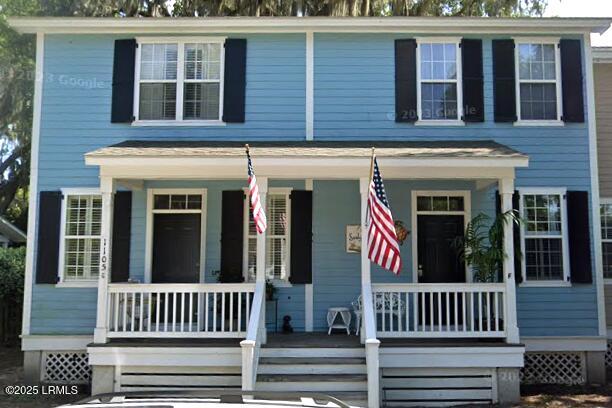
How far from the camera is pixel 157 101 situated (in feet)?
34.7

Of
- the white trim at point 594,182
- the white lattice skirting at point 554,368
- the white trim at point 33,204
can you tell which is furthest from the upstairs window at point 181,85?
the white lattice skirting at point 554,368

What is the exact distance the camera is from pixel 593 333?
10000 mm

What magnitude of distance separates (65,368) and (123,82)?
5.00 meters

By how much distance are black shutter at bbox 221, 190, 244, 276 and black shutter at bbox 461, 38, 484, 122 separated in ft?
13.9

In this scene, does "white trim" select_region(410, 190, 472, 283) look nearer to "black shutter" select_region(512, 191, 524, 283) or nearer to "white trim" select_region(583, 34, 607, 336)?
"black shutter" select_region(512, 191, 524, 283)

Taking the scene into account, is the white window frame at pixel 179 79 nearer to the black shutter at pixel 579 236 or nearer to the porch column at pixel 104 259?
the porch column at pixel 104 259

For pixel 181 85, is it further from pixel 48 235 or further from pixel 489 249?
pixel 489 249

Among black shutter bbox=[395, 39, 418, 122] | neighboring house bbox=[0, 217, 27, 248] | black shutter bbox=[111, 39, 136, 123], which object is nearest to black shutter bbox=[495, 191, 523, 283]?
black shutter bbox=[395, 39, 418, 122]

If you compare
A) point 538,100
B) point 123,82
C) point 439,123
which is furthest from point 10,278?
point 538,100

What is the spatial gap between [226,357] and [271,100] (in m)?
4.57

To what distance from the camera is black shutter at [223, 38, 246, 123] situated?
34.3 feet

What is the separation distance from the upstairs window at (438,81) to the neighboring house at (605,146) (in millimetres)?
2999

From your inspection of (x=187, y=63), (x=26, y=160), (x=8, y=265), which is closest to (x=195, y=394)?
(x=187, y=63)

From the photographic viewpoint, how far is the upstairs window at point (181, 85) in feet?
34.6
